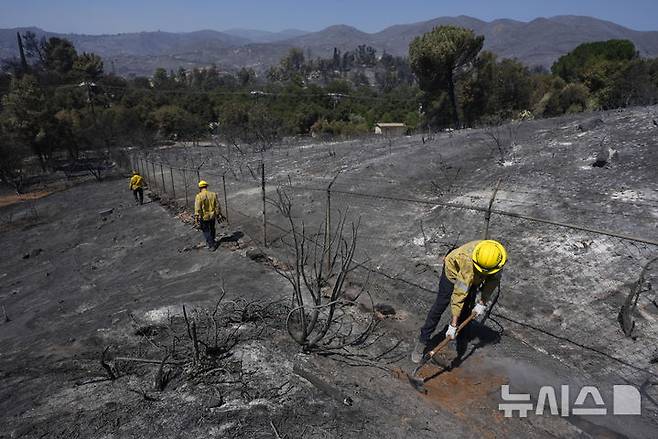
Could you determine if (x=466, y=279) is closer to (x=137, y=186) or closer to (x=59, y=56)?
(x=137, y=186)

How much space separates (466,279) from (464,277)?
0.03m

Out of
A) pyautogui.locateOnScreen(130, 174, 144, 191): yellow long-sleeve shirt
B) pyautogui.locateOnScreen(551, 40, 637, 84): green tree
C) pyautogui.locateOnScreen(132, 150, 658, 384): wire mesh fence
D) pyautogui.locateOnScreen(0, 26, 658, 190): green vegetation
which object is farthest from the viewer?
pyautogui.locateOnScreen(551, 40, 637, 84): green tree

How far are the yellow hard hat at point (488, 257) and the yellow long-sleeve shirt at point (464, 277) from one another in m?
0.09

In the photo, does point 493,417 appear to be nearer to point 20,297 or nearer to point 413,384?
point 413,384

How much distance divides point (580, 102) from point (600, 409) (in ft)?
118

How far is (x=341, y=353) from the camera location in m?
4.62

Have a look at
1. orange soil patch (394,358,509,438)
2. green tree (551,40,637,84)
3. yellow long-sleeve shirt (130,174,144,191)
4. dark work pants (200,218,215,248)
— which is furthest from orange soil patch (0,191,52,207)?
green tree (551,40,637,84)

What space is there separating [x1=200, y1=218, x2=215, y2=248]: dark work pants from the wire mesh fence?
998 mm

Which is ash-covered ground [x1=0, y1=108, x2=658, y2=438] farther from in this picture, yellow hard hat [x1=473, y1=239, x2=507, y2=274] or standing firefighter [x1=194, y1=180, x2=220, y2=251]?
yellow hard hat [x1=473, y1=239, x2=507, y2=274]

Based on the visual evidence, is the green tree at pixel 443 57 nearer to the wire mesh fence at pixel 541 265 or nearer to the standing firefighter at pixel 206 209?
the wire mesh fence at pixel 541 265

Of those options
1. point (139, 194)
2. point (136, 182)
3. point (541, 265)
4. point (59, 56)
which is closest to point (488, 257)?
point (541, 265)

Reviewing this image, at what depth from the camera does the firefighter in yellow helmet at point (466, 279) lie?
3.81 meters

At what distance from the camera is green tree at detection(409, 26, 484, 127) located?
3133 cm

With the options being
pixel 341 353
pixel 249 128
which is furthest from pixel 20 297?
pixel 249 128
